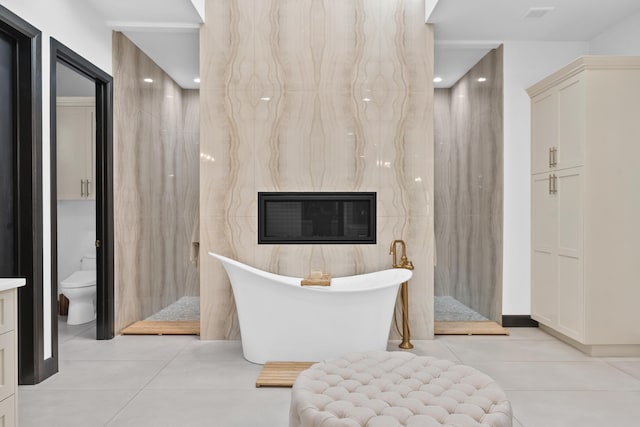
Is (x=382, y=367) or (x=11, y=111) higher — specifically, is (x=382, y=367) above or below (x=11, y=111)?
below

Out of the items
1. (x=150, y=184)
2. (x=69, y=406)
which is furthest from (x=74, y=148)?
(x=69, y=406)

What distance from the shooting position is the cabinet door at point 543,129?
11.8ft

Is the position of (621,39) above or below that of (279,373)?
above

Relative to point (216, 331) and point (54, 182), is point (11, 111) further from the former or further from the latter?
point (216, 331)

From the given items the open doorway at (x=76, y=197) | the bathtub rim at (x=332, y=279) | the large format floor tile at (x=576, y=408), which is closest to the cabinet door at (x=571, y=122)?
the bathtub rim at (x=332, y=279)

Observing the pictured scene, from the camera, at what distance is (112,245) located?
367cm

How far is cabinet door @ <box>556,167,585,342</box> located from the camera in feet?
10.7

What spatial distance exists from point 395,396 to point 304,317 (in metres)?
1.54

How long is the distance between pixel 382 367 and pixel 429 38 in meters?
2.80

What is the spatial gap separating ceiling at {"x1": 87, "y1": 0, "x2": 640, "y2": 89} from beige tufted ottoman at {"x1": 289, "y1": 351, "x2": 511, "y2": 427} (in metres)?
2.69

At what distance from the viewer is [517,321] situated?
3984 millimetres

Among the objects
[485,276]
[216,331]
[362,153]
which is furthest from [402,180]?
[216,331]

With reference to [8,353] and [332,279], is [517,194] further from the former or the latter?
[8,353]

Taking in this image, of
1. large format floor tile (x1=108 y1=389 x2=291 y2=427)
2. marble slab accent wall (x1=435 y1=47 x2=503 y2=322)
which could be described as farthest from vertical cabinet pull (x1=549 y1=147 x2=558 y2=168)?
large format floor tile (x1=108 y1=389 x2=291 y2=427)
